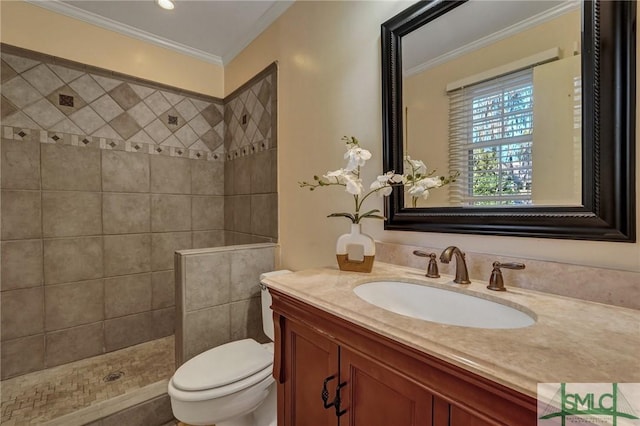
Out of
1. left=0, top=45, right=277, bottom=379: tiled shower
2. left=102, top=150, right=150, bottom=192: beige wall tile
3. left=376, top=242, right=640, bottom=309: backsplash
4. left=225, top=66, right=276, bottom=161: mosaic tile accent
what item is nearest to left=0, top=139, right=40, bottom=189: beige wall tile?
left=0, top=45, right=277, bottom=379: tiled shower

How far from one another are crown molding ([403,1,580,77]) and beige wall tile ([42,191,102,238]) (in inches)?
87.9

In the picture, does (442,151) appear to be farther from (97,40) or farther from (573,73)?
(97,40)

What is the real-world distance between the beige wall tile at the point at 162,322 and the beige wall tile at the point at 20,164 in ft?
3.98

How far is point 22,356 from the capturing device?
1.79m

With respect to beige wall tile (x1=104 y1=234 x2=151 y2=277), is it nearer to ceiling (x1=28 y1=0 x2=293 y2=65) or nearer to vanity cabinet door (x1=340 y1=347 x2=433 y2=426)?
ceiling (x1=28 y1=0 x2=293 y2=65)

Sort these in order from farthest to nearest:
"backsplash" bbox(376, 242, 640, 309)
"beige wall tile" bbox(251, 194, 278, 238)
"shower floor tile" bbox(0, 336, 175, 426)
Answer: "beige wall tile" bbox(251, 194, 278, 238) → "shower floor tile" bbox(0, 336, 175, 426) → "backsplash" bbox(376, 242, 640, 309)

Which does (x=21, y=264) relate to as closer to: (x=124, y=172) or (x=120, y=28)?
(x=124, y=172)

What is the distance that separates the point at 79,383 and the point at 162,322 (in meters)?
0.62

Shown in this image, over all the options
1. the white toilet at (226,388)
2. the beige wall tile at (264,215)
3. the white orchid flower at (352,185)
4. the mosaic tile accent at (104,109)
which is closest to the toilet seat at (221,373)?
the white toilet at (226,388)

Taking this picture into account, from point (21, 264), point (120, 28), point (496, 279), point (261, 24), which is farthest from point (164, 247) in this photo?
point (496, 279)

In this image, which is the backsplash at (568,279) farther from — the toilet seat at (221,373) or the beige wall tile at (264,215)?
the beige wall tile at (264,215)

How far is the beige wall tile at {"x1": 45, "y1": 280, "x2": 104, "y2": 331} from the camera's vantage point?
1.89 m

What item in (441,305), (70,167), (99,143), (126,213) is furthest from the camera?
(126,213)

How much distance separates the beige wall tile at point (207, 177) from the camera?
249 centimetres
